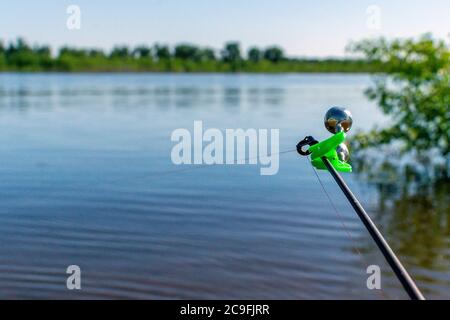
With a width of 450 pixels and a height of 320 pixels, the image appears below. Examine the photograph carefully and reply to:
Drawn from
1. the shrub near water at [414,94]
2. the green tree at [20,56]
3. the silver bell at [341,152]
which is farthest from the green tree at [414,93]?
the green tree at [20,56]

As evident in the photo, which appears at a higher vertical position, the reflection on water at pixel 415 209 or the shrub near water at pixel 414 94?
the shrub near water at pixel 414 94

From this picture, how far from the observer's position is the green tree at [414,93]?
18453 mm

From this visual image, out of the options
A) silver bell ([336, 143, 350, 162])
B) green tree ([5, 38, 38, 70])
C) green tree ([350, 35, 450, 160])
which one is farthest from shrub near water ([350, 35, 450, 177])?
green tree ([5, 38, 38, 70])

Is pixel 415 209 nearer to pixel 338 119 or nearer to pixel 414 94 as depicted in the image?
pixel 414 94

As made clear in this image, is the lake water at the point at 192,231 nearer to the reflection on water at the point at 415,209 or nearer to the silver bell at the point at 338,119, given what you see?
the reflection on water at the point at 415,209

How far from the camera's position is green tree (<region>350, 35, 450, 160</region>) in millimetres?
18453

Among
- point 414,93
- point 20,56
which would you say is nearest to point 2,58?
point 20,56

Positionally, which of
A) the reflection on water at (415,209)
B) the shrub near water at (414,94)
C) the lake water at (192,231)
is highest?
the shrub near water at (414,94)

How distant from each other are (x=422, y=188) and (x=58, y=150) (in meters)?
11.3

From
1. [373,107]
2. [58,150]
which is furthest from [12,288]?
[373,107]

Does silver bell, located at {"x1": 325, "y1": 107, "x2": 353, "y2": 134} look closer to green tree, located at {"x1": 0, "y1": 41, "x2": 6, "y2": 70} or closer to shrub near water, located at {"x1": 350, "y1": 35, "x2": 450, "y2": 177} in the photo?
shrub near water, located at {"x1": 350, "y1": 35, "x2": 450, "y2": 177}

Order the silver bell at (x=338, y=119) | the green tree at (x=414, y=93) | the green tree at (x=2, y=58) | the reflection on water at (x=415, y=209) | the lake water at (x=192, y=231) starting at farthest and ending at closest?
the green tree at (x=2, y=58), the green tree at (x=414, y=93), the reflection on water at (x=415, y=209), the lake water at (x=192, y=231), the silver bell at (x=338, y=119)

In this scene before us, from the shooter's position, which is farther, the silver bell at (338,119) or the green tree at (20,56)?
the green tree at (20,56)

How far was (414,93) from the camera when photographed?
1908 centimetres
